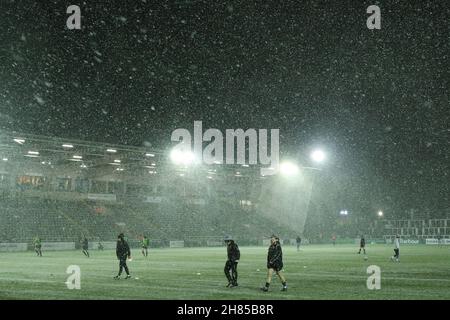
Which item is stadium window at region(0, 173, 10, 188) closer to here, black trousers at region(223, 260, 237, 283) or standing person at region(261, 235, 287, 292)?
black trousers at region(223, 260, 237, 283)

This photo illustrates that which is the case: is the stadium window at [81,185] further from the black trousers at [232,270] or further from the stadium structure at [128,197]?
the black trousers at [232,270]

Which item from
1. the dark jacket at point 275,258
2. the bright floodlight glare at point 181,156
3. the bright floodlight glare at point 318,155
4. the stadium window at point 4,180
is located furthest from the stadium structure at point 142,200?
the dark jacket at point 275,258

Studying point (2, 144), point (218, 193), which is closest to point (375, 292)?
point (2, 144)

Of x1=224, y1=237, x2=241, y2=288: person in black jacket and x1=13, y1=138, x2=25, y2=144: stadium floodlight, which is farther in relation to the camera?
x1=13, y1=138, x2=25, y2=144: stadium floodlight

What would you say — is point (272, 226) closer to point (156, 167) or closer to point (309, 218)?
point (309, 218)

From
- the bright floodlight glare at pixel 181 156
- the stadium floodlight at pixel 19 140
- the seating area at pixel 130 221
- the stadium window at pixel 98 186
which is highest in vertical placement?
the stadium floodlight at pixel 19 140

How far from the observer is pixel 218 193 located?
91.4 m

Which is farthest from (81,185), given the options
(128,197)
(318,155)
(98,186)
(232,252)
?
(232,252)

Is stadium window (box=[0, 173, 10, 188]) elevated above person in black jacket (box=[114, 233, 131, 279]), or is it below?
above

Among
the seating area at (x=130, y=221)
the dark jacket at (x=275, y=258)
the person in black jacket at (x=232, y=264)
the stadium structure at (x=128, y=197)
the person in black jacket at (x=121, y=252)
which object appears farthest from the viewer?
the stadium structure at (x=128, y=197)

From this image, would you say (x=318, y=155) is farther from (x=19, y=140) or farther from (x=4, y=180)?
(x=4, y=180)

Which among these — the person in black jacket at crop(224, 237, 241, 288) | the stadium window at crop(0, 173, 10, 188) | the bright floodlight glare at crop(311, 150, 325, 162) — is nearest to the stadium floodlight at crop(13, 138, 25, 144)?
the stadium window at crop(0, 173, 10, 188)

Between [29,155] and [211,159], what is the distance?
75.9 feet

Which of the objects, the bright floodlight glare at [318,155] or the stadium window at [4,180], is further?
the bright floodlight glare at [318,155]
